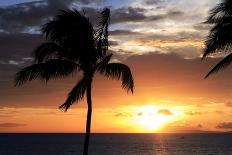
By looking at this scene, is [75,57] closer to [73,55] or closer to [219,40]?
[73,55]

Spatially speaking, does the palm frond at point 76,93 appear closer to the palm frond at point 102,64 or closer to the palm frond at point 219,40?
the palm frond at point 102,64

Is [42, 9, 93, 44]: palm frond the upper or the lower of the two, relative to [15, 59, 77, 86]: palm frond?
upper

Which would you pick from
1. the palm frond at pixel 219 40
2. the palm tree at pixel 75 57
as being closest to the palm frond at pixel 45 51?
the palm tree at pixel 75 57

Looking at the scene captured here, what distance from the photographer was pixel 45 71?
19.4 meters

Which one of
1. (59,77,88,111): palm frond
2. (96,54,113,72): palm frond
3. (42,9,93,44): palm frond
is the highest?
(42,9,93,44): palm frond

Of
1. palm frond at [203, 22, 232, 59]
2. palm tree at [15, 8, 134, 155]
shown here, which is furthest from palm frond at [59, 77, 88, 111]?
palm frond at [203, 22, 232, 59]

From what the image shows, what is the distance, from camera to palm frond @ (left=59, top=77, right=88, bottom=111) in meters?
19.3

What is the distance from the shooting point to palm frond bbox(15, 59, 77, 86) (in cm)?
1939

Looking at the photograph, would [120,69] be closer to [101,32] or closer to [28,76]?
[101,32]

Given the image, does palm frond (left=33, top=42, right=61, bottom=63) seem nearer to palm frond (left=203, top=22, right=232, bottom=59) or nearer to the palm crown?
the palm crown

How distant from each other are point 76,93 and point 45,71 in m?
1.48

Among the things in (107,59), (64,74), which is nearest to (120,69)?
(107,59)

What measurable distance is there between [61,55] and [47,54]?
0.60 metres

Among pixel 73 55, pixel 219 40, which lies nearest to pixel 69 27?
pixel 73 55
